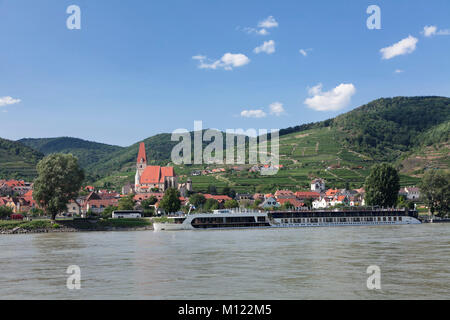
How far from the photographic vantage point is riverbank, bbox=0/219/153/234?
6066 centimetres

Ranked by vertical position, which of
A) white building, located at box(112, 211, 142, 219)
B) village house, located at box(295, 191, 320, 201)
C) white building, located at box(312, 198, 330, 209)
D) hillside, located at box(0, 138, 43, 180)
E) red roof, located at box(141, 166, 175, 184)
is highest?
hillside, located at box(0, 138, 43, 180)

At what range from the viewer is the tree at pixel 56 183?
62531mm

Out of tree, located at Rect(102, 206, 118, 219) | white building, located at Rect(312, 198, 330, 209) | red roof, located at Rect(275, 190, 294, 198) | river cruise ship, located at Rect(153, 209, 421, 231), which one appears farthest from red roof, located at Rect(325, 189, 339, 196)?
tree, located at Rect(102, 206, 118, 219)

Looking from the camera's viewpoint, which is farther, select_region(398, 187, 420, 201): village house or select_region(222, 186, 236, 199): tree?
select_region(398, 187, 420, 201): village house

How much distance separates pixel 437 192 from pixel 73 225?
60.4m

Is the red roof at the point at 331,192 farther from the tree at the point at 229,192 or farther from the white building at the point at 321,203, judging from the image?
the tree at the point at 229,192

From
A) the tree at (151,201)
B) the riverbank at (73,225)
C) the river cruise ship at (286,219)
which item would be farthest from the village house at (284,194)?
the riverbank at (73,225)

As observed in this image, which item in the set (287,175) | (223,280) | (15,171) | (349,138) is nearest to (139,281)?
(223,280)

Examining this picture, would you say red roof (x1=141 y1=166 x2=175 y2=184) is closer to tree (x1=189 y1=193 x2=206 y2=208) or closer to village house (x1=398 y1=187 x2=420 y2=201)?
tree (x1=189 y1=193 x2=206 y2=208)

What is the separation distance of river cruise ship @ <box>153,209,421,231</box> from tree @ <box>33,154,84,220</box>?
13.1m

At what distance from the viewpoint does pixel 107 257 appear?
27.8 meters

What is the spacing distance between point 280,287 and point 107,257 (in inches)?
552

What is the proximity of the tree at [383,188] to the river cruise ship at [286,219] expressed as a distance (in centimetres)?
907
